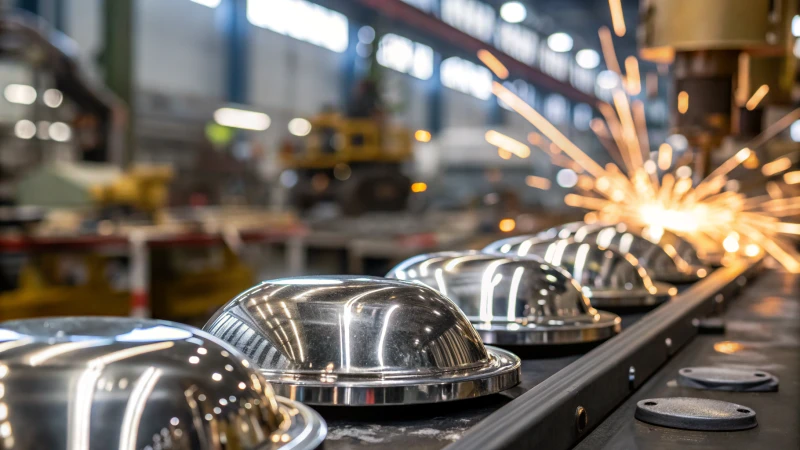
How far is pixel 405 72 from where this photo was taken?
1903 cm

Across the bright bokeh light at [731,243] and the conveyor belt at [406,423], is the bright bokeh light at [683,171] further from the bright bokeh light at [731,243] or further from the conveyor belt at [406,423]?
the conveyor belt at [406,423]

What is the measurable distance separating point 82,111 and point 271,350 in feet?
24.7

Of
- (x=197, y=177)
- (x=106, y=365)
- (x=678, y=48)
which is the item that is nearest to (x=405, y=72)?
(x=197, y=177)

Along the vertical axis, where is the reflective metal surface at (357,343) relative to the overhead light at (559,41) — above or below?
below

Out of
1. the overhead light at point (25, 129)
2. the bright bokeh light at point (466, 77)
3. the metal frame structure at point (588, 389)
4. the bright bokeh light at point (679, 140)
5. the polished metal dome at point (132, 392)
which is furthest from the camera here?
the bright bokeh light at point (466, 77)

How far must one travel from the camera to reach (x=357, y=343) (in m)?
0.74

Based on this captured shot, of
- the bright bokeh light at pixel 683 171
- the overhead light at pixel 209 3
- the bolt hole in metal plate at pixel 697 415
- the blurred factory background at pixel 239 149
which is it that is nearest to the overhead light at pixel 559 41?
the blurred factory background at pixel 239 149

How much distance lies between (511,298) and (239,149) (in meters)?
13.4

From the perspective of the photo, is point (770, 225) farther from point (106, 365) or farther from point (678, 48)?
point (106, 365)

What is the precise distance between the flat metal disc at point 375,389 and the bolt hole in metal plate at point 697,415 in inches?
8.4

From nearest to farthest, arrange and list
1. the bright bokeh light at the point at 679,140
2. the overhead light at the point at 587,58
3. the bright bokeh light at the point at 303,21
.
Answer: the bright bokeh light at the point at 679,140 → the bright bokeh light at the point at 303,21 → the overhead light at the point at 587,58

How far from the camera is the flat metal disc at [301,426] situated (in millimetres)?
568

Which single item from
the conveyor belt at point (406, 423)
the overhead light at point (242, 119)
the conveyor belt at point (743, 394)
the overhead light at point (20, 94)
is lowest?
the conveyor belt at point (743, 394)

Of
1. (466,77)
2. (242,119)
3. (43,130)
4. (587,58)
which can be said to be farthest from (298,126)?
(587,58)
